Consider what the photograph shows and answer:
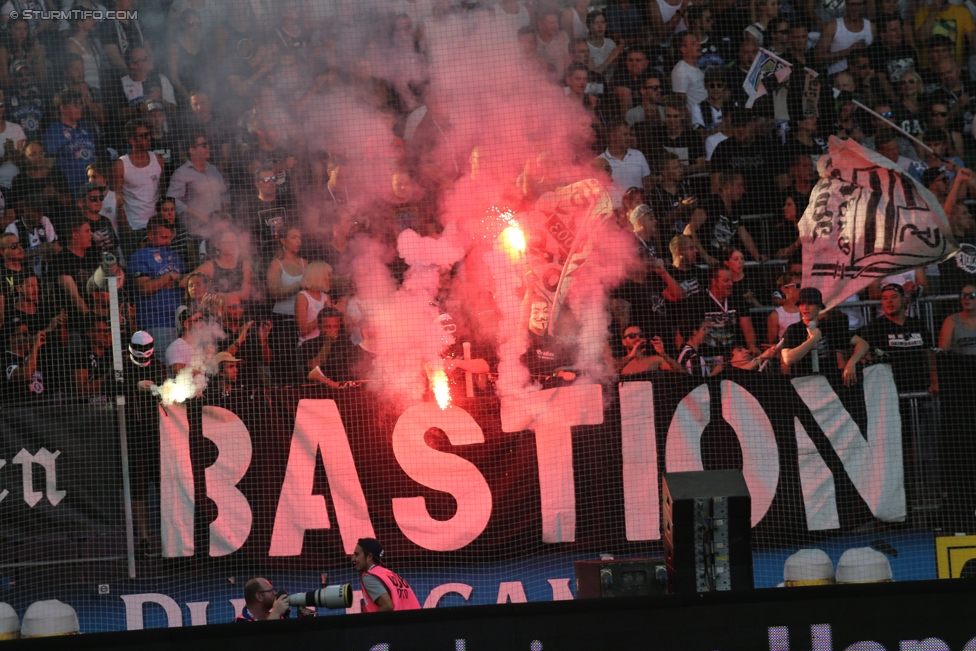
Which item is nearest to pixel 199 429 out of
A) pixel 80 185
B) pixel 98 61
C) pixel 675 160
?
pixel 80 185

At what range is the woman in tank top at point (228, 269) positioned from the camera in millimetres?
7027

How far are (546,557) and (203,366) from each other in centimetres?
251

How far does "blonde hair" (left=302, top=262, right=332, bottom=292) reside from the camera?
23.1ft

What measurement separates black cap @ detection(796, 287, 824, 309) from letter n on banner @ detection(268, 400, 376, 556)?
10.1 feet

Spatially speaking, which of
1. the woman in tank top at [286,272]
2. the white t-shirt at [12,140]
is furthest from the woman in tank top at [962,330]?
the white t-shirt at [12,140]

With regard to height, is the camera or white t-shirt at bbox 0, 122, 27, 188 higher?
white t-shirt at bbox 0, 122, 27, 188

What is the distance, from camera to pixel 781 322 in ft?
22.4

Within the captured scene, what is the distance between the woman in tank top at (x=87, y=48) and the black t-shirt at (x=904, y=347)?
5.52 m

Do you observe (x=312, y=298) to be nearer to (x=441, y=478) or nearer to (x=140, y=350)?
(x=140, y=350)

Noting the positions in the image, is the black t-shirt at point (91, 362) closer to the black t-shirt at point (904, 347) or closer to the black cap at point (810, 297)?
the black cap at point (810, 297)

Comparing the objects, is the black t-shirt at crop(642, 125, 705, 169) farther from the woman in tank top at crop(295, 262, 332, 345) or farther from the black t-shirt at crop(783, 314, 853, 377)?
the woman in tank top at crop(295, 262, 332, 345)

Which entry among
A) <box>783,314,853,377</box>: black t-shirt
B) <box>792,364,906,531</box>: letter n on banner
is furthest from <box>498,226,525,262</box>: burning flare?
<box>792,364,906,531</box>: letter n on banner

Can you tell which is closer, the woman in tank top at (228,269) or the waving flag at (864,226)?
the waving flag at (864,226)

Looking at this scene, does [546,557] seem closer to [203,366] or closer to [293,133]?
[203,366]
